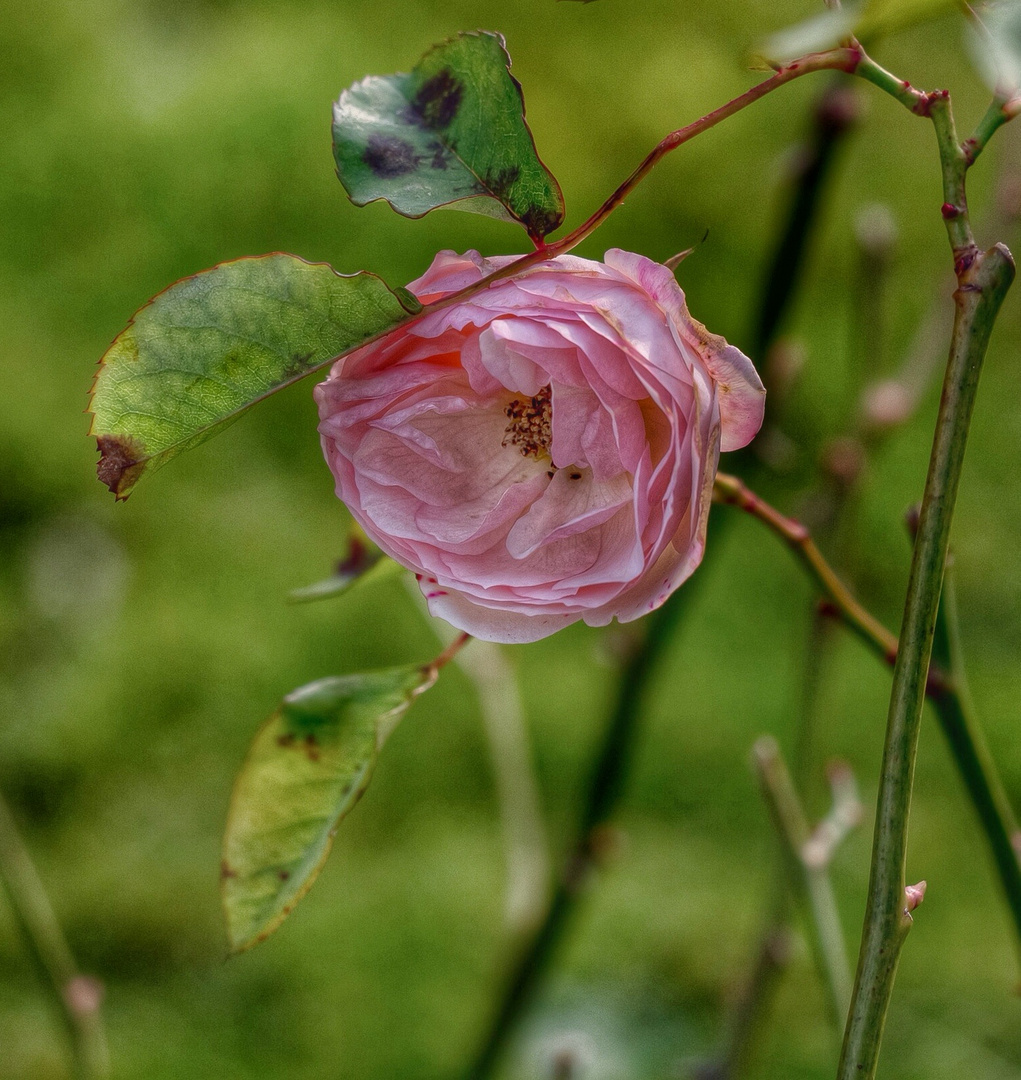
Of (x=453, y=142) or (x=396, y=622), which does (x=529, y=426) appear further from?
(x=396, y=622)

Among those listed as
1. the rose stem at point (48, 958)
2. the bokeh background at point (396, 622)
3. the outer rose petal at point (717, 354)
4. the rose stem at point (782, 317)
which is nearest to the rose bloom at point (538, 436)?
the outer rose petal at point (717, 354)

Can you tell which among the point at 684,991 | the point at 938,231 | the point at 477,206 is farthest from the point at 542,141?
the point at 477,206

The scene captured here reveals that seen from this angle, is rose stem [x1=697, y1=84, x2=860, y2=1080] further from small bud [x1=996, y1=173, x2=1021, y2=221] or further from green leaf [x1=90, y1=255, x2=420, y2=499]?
green leaf [x1=90, y1=255, x2=420, y2=499]

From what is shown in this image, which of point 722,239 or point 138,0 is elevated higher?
point 138,0

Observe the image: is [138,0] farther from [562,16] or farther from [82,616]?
[82,616]

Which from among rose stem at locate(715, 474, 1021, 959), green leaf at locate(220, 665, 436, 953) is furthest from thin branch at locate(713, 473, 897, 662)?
green leaf at locate(220, 665, 436, 953)

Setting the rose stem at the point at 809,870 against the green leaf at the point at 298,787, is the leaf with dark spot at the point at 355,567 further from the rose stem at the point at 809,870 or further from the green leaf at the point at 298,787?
the rose stem at the point at 809,870

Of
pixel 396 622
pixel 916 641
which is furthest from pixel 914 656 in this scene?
pixel 396 622
